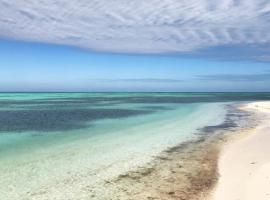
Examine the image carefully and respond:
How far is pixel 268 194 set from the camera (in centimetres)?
759

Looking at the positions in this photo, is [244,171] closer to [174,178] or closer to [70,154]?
[174,178]

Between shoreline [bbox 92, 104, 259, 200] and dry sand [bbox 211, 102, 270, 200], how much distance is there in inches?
11.0

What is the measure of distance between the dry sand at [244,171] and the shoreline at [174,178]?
0.28 metres

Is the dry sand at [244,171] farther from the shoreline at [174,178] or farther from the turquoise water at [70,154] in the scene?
the turquoise water at [70,154]

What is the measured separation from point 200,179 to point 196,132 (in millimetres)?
8905

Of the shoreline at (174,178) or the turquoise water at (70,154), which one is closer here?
the shoreline at (174,178)

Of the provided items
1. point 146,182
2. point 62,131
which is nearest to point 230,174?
point 146,182

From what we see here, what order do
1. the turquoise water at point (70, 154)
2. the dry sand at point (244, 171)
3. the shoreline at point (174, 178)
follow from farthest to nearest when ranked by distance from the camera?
the turquoise water at point (70, 154)
the shoreline at point (174, 178)
the dry sand at point (244, 171)

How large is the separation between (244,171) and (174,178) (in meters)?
2.37

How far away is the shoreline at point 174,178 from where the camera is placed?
7.96 m

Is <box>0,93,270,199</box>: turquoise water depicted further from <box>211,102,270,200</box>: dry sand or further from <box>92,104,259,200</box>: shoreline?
<box>211,102,270,200</box>: dry sand

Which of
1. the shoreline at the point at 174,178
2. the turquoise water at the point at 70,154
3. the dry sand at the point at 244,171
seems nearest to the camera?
the dry sand at the point at 244,171

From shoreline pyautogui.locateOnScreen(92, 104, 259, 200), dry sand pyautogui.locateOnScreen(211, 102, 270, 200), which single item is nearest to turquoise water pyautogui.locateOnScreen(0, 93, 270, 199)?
shoreline pyautogui.locateOnScreen(92, 104, 259, 200)

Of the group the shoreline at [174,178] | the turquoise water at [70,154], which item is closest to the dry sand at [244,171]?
the shoreline at [174,178]
